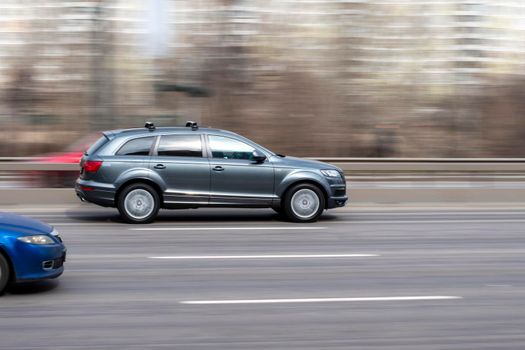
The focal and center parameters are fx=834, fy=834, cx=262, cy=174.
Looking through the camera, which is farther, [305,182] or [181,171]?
[305,182]

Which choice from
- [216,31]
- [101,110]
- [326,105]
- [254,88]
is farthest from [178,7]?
[101,110]

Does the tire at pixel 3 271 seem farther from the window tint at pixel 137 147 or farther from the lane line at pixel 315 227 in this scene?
the window tint at pixel 137 147

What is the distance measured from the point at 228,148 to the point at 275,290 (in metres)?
6.31

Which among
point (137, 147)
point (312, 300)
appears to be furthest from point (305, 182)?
point (312, 300)

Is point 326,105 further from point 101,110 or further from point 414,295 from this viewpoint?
point 414,295

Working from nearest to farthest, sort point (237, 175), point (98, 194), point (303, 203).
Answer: point (98, 194) → point (237, 175) → point (303, 203)

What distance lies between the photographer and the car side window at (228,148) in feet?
47.9

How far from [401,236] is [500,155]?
3464 centimetres

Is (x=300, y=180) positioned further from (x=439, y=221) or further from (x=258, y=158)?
(x=439, y=221)

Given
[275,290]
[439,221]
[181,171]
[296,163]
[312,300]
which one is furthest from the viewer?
[439,221]

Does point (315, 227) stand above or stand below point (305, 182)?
below

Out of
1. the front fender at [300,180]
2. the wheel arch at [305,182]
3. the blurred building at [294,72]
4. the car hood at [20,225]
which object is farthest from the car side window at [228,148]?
the blurred building at [294,72]

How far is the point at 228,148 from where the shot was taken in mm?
14641

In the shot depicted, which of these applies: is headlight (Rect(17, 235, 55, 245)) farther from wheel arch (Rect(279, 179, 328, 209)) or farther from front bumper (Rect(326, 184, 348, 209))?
front bumper (Rect(326, 184, 348, 209))
